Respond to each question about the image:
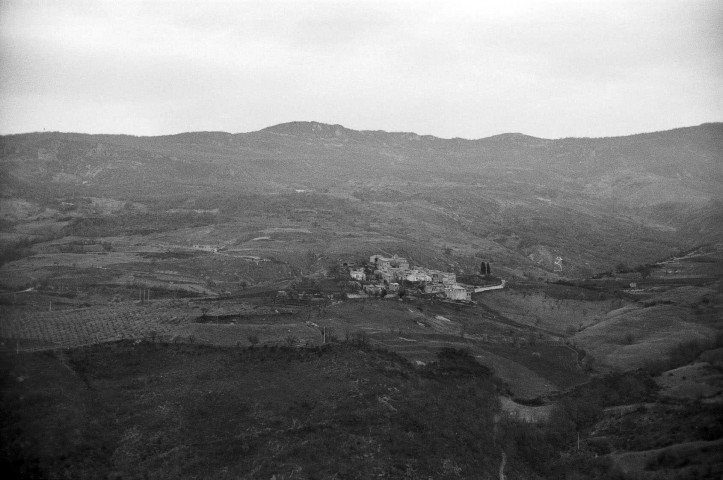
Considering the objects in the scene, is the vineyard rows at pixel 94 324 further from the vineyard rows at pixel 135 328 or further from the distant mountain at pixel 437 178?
the distant mountain at pixel 437 178

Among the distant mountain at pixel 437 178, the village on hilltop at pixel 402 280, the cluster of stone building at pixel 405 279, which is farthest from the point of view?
the distant mountain at pixel 437 178

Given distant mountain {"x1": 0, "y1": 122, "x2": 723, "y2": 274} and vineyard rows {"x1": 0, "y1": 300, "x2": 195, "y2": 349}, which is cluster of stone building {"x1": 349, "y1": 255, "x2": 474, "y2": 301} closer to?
vineyard rows {"x1": 0, "y1": 300, "x2": 195, "y2": 349}

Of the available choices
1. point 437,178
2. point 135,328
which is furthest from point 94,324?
point 437,178

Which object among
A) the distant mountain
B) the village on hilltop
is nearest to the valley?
the distant mountain

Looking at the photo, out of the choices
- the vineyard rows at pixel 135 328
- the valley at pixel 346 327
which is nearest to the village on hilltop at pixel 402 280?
the valley at pixel 346 327

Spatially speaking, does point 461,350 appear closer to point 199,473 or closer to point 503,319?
point 503,319
